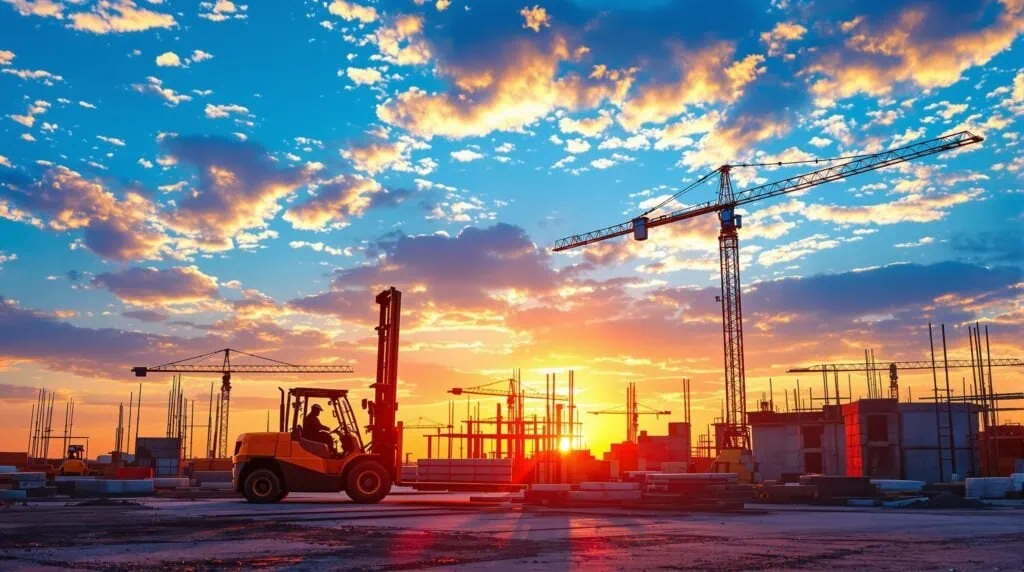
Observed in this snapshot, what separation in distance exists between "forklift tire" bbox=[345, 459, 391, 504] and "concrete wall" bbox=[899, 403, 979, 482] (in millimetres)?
42544

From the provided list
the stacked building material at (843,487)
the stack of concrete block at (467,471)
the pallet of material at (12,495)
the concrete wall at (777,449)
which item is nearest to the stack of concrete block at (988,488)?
the stacked building material at (843,487)

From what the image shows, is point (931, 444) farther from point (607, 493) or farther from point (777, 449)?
point (607, 493)

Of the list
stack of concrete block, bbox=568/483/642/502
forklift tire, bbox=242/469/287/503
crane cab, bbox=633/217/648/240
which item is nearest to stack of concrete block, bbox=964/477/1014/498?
stack of concrete block, bbox=568/483/642/502

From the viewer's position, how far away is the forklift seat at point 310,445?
20.2 m

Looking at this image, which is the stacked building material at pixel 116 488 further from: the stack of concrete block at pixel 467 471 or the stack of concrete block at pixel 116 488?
the stack of concrete block at pixel 467 471

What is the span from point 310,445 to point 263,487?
5.04 ft

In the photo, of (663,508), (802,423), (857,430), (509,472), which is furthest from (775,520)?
(802,423)

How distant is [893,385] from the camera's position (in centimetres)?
8800

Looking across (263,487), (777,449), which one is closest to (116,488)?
(263,487)

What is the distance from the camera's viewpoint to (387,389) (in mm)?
22312

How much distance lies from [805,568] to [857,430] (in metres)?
49.7

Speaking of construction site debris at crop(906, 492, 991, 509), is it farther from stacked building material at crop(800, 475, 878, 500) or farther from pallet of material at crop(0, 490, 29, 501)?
pallet of material at crop(0, 490, 29, 501)

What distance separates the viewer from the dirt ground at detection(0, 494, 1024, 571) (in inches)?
321

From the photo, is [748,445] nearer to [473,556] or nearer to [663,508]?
[663,508]
